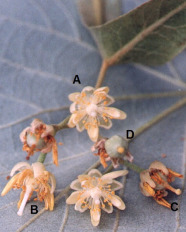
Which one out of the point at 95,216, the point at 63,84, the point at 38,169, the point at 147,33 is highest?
the point at 147,33

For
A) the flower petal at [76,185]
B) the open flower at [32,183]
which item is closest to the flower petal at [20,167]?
the open flower at [32,183]

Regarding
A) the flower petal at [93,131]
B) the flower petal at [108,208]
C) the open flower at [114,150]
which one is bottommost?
the flower petal at [108,208]

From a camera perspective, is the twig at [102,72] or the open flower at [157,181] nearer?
the open flower at [157,181]

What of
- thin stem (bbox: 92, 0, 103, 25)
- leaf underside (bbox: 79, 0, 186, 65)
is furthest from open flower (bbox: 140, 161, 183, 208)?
thin stem (bbox: 92, 0, 103, 25)

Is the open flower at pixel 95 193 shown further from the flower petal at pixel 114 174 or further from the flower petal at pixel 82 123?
the flower petal at pixel 82 123

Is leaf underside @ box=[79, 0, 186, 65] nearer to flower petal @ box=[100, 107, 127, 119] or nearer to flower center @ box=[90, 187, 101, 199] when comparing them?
flower petal @ box=[100, 107, 127, 119]

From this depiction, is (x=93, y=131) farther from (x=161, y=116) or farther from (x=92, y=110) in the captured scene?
(x=161, y=116)

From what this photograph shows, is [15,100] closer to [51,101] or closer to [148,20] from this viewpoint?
[51,101]

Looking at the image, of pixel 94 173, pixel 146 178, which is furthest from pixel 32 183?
pixel 146 178
